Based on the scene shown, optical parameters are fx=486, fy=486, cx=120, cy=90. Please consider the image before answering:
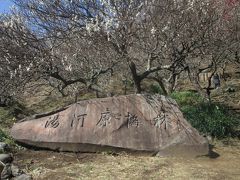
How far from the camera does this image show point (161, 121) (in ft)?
31.2

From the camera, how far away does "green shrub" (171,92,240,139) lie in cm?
1102

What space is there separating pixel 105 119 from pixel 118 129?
0.36 metres

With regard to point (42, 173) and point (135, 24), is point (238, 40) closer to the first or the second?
point (135, 24)

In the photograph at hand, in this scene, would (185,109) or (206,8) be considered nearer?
(206,8)

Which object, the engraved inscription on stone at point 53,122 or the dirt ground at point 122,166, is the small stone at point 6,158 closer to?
the dirt ground at point 122,166

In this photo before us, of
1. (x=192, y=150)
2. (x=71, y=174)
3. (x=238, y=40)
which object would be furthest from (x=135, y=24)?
(x=238, y=40)

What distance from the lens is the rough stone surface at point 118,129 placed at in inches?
360

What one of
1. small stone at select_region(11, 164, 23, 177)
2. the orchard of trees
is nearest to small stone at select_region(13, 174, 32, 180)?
small stone at select_region(11, 164, 23, 177)

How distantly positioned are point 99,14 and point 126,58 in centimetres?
121

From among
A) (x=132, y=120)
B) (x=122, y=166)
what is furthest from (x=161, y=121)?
(x=122, y=166)

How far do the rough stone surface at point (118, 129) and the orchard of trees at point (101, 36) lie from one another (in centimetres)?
138

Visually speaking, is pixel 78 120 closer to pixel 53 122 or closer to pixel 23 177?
pixel 53 122

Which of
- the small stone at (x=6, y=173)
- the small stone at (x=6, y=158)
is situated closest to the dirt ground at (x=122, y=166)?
the small stone at (x=6, y=158)

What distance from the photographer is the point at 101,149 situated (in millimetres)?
9195
